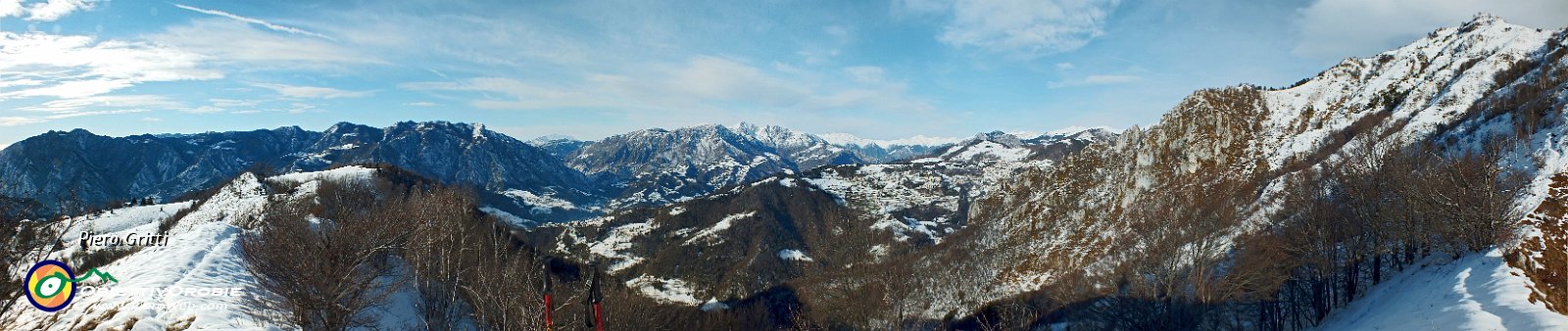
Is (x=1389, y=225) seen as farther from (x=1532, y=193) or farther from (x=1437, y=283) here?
(x=1437, y=283)

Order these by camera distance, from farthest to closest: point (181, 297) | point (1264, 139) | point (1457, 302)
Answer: point (1264, 139)
point (181, 297)
point (1457, 302)

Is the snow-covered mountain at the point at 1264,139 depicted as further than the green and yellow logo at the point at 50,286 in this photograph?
Yes

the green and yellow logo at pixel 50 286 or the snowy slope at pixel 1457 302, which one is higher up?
the green and yellow logo at pixel 50 286

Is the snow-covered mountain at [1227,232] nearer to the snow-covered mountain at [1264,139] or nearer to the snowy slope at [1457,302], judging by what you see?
the snowy slope at [1457,302]

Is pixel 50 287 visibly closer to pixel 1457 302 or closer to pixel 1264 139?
pixel 1457 302

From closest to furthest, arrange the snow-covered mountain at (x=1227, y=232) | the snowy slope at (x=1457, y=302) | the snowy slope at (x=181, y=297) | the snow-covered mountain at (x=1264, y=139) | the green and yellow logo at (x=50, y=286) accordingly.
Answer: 1. the green and yellow logo at (x=50, y=286)
2. the snowy slope at (x=1457, y=302)
3. the snowy slope at (x=181, y=297)
4. the snow-covered mountain at (x=1227, y=232)
5. the snow-covered mountain at (x=1264, y=139)

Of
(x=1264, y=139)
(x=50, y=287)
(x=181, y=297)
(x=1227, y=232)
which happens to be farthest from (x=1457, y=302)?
(x=1264, y=139)

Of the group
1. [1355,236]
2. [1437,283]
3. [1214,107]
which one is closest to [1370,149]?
[1355,236]

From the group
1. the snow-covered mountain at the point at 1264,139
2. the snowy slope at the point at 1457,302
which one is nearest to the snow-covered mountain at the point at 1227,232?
the snowy slope at the point at 1457,302
